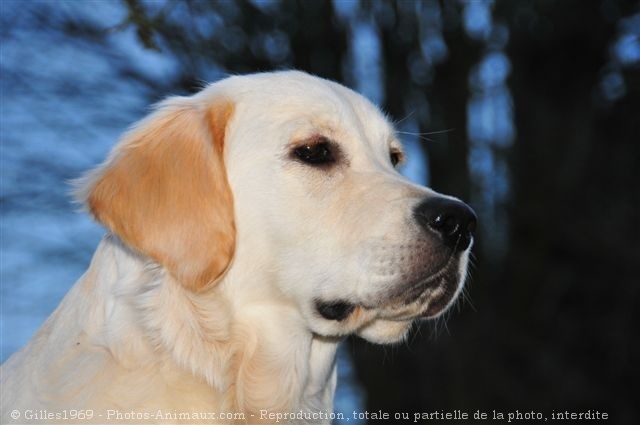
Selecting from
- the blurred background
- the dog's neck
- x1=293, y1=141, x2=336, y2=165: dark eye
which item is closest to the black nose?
x1=293, y1=141, x2=336, y2=165: dark eye

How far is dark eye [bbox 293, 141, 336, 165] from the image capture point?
340 centimetres

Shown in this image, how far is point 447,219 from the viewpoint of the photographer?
3156 mm

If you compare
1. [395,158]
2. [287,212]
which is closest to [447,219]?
[287,212]

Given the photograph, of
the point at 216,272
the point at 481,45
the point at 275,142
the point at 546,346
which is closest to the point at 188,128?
the point at 275,142

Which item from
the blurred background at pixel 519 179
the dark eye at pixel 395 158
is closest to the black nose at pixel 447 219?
the dark eye at pixel 395 158

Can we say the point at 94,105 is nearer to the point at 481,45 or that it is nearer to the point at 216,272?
the point at 481,45

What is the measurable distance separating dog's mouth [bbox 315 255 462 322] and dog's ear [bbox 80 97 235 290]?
425 millimetres

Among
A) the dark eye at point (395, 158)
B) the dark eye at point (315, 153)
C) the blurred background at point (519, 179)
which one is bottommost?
the blurred background at point (519, 179)

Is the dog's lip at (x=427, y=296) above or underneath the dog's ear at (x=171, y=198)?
underneath

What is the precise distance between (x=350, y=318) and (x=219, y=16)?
6077 mm

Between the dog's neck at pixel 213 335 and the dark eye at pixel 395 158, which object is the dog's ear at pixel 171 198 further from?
the dark eye at pixel 395 158

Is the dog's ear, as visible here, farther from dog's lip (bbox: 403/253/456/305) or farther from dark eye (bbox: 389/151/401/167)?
dark eye (bbox: 389/151/401/167)

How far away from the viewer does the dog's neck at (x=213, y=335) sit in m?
3.12

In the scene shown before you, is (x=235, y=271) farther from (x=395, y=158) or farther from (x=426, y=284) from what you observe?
(x=395, y=158)
